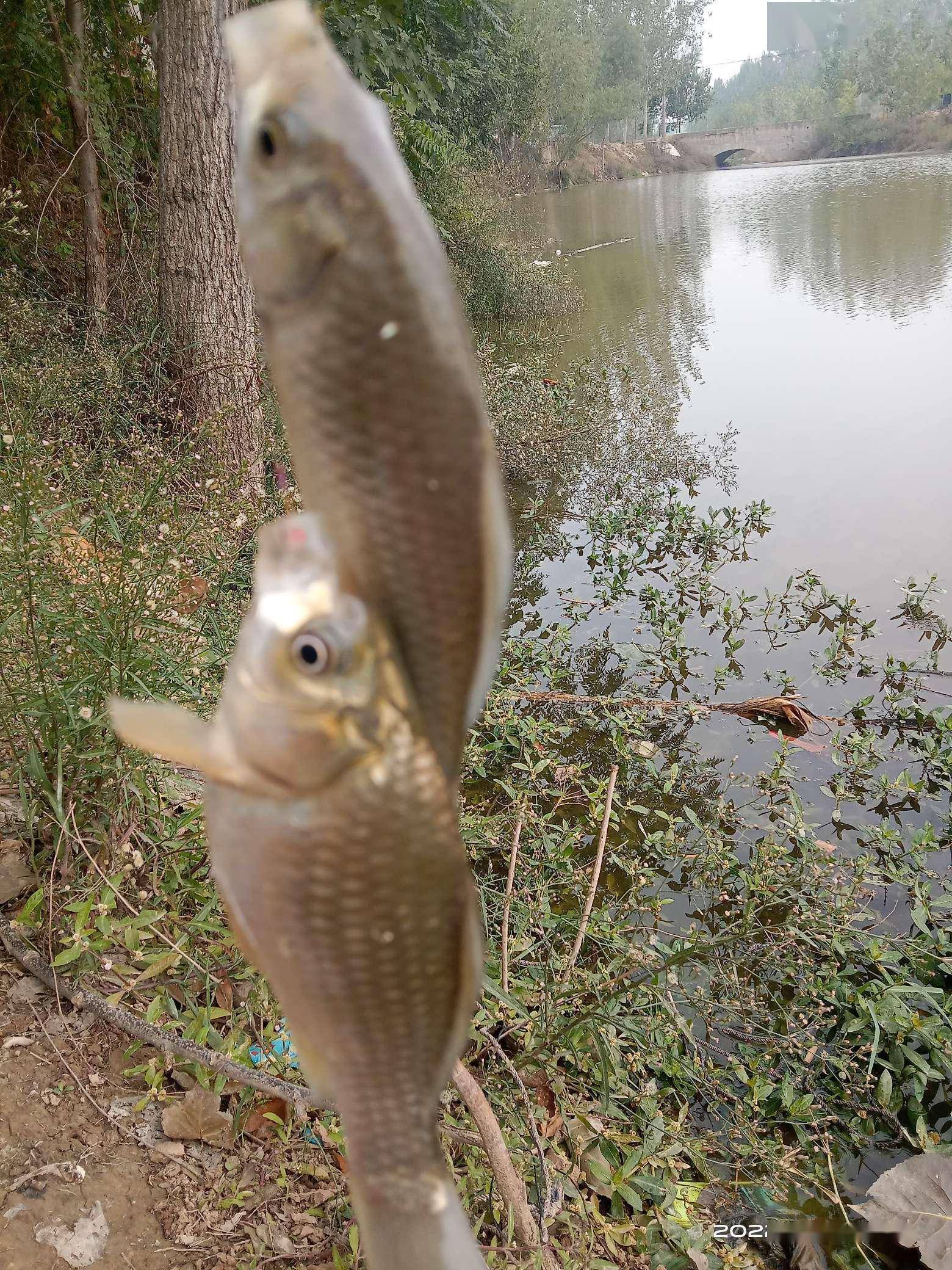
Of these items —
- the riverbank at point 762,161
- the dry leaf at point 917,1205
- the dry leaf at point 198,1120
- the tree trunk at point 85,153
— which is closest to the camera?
the dry leaf at point 198,1120

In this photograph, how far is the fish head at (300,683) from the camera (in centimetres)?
46

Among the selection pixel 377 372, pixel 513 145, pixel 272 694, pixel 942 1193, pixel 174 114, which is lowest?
pixel 942 1193

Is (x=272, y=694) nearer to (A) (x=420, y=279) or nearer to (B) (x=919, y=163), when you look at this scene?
(A) (x=420, y=279)

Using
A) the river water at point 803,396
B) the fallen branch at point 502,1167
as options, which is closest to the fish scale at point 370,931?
the fallen branch at point 502,1167

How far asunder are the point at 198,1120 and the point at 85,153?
636 cm

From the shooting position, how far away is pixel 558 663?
571 cm

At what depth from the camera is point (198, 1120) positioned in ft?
8.01

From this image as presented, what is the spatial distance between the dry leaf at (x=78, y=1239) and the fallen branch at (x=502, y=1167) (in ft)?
3.05

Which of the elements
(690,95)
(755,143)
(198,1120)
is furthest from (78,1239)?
(690,95)

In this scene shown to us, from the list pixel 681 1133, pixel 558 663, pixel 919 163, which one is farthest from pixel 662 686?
pixel 919 163

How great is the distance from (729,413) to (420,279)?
413 inches

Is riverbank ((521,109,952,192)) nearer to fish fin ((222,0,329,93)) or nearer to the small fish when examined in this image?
fish fin ((222,0,329,93))

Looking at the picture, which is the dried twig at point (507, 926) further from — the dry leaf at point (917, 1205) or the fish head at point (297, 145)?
the fish head at point (297, 145)

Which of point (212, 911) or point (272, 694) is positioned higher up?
point (272, 694)
